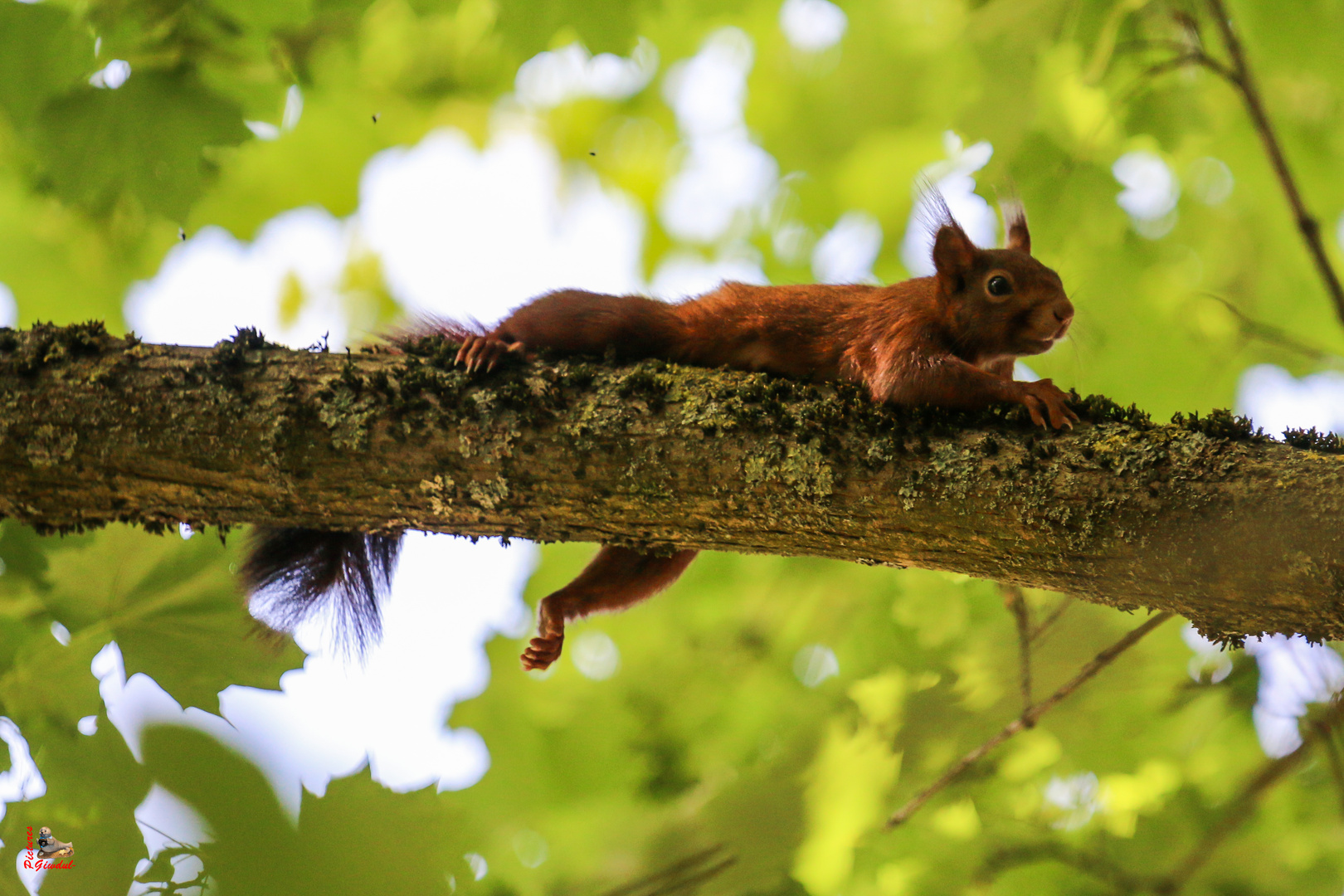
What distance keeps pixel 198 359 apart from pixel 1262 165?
168 inches

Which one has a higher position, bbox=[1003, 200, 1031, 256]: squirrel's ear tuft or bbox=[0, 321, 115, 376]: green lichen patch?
bbox=[1003, 200, 1031, 256]: squirrel's ear tuft

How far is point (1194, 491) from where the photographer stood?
161 cm

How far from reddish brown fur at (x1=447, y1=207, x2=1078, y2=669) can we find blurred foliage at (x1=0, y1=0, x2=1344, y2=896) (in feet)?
1.77

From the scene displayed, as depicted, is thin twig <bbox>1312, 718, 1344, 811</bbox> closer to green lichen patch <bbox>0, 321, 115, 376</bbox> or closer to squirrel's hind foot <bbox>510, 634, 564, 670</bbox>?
squirrel's hind foot <bbox>510, 634, 564, 670</bbox>

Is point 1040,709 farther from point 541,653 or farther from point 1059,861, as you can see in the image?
point 541,653

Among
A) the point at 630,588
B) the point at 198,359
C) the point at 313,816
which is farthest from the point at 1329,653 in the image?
the point at 198,359

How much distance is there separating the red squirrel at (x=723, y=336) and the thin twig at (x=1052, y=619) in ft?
2.32

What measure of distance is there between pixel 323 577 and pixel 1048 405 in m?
2.11

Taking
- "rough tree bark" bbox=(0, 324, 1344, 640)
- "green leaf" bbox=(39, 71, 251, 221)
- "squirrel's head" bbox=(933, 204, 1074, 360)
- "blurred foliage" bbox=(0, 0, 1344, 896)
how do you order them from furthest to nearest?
"green leaf" bbox=(39, 71, 251, 221), "squirrel's head" bbox=(933, 204, 1074, 360), "blurred foliage" bbox=(0, 0, 1344, 896), "rough tree bark" bbox=(0, 324, 1344, 640)

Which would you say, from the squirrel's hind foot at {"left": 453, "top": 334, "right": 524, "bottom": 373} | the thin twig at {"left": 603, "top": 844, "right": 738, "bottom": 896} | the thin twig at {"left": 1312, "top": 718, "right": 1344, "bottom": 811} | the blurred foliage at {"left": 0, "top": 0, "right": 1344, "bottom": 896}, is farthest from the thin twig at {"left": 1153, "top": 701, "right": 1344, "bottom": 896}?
the squirrel's hind foot at {"left": 453, "top": 334, "right": 524, "bottom": 373}

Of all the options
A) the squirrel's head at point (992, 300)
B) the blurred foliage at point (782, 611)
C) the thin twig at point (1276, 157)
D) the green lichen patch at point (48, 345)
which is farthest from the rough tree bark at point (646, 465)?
the squirrel's head at point (992, 300)

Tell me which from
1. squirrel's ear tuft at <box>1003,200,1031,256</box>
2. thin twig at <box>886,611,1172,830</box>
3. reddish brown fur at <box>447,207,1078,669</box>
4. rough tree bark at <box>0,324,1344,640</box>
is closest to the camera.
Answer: rough tree bark at <box>0,324,1344,640</box>

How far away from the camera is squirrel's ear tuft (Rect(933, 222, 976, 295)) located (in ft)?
→ 9.25

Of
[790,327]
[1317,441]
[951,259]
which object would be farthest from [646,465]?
[951,259]
